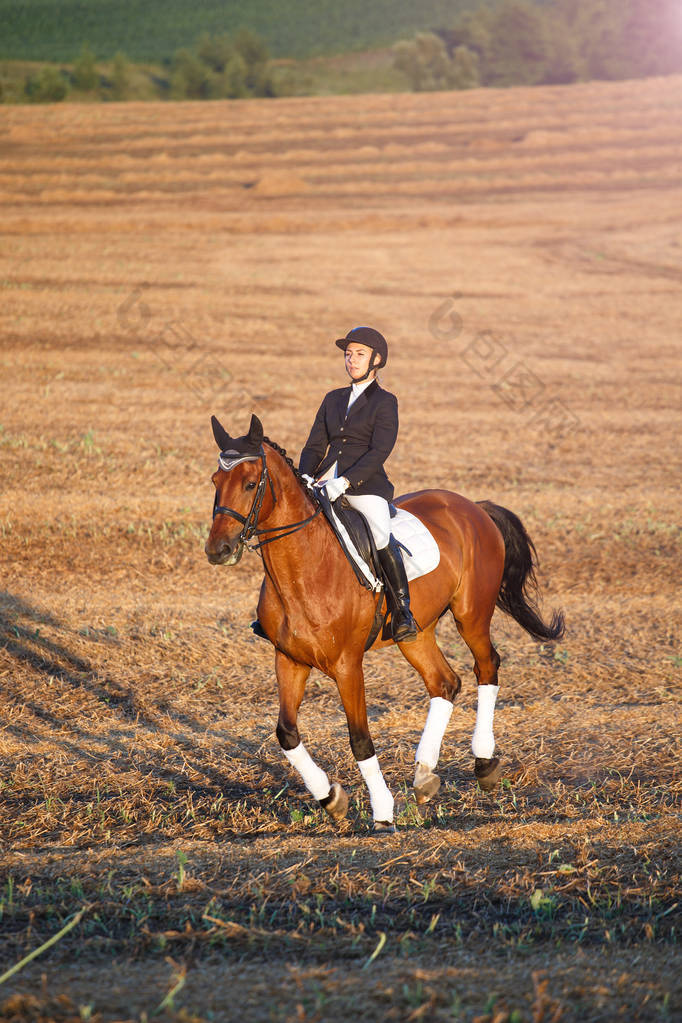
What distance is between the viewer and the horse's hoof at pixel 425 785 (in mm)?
7871

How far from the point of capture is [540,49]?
6969 cm

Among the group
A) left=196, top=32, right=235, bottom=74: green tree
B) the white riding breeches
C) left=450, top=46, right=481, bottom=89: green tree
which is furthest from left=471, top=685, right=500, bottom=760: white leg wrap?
left=450, top=46, right=481, bottom=89: green tree

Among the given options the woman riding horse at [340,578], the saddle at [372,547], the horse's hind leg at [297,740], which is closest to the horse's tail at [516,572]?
the woman riding horse at [340,578]

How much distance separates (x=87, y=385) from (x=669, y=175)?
3222cm

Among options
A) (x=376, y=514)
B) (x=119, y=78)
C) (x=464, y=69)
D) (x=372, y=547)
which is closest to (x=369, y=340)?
(x=376, y=514)

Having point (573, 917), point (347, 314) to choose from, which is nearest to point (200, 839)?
point (573, 917)

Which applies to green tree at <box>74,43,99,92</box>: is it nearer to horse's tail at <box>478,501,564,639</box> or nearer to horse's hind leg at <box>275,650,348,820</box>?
horse's tail at <box>478,501,564,639</box>

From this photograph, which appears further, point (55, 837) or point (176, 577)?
point (176, 577)

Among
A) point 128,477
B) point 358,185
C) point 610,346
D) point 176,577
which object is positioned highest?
point 358,185

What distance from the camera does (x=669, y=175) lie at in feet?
146

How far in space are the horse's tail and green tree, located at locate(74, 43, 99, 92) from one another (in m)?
50.8

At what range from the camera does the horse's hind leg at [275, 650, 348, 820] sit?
732 centimetres

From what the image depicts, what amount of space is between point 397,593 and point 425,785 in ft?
5.17

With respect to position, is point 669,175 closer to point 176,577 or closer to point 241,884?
point 176,577
